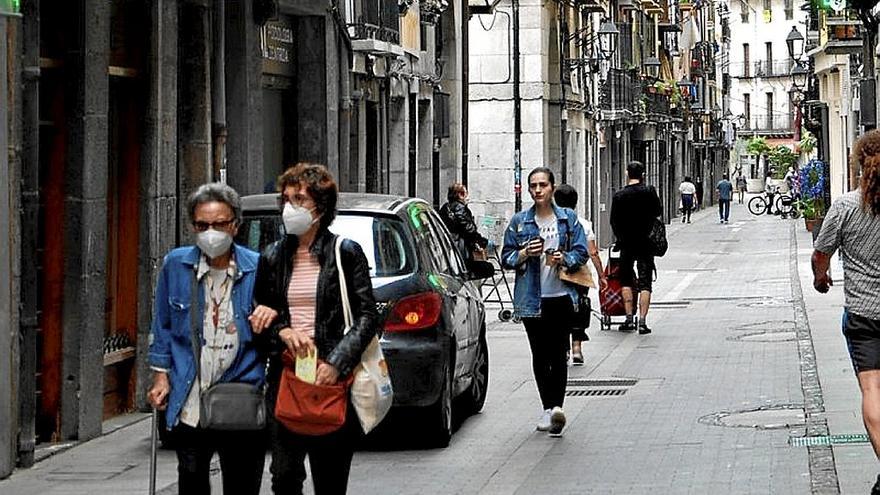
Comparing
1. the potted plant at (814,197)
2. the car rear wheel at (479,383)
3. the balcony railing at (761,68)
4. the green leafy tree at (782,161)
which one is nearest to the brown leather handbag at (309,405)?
the car rear wheel at (479,383)

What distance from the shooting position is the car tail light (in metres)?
12.3

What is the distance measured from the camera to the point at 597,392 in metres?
16.1

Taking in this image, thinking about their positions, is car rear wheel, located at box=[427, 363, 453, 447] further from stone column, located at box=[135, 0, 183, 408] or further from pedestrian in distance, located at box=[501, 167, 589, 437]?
stone column, located at box=[135, 0, 183, 408]

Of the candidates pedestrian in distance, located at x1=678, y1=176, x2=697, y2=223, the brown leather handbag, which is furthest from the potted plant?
the brown leather handbag

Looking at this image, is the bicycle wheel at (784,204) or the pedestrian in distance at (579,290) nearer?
the pedestrian in distance at (579,290)

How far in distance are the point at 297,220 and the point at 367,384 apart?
717 mm

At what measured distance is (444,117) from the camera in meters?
34.3

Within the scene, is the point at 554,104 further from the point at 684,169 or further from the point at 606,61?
the point at 684,169

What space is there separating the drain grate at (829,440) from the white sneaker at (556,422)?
1.54 meters

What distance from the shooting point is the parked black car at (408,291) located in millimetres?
12289

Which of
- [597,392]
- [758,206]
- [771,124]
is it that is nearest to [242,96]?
[597,392]

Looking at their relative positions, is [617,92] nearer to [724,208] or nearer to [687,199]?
[724,208]

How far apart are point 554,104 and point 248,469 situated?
3753cm

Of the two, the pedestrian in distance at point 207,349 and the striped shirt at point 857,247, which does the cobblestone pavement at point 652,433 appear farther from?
the pedestrian in distance at point 207,349
